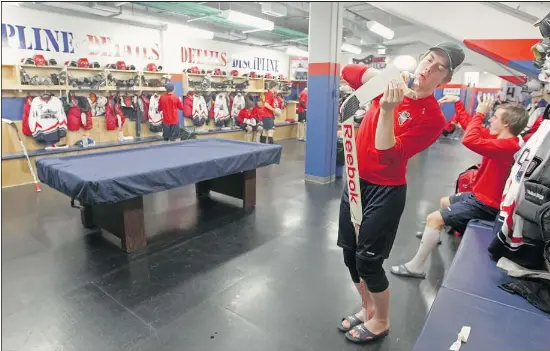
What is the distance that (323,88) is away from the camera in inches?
213

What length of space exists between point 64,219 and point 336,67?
14.0ft

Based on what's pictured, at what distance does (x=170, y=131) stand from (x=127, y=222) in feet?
15.0

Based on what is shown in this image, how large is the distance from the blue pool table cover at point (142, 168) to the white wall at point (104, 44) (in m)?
4.57

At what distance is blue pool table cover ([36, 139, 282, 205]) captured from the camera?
2742mm

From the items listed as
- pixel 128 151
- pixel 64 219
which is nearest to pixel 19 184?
pixel 64 219

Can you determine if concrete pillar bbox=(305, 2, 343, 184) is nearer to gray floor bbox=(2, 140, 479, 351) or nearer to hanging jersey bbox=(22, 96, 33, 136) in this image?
gray floor bbox=(2, 140, 479, 351)

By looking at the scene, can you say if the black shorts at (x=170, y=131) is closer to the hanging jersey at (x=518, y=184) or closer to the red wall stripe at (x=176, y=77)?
the red wall stripe at (x=176, y=77)

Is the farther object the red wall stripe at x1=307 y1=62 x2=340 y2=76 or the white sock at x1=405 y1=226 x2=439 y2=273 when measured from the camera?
the red wall stripe at x1=307 y1=62 x2=340 y2=76

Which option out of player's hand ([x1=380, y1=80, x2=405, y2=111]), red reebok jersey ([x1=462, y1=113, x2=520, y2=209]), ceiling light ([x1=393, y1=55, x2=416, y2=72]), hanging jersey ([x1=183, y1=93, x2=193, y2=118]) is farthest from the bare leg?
player's hand ([x1=380, y1=80, x2=405, y2=111])

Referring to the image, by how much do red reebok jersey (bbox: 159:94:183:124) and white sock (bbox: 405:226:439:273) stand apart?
5.82 m

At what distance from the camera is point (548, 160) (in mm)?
1508

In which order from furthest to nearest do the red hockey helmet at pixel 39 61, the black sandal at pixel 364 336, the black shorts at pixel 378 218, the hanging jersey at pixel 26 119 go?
the red hockey helmet at pixel 39 61
the hanging jersey at pixel 26 119
the black sandal at pixel 364 336
the black shorts at pixel 378 218

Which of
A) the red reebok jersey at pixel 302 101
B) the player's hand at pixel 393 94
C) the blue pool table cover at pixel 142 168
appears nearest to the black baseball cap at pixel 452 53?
the player's hand at pixel 393 94

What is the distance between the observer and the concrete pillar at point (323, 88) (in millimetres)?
5188
